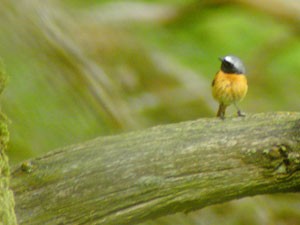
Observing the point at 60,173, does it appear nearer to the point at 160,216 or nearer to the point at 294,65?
the point at 160,216

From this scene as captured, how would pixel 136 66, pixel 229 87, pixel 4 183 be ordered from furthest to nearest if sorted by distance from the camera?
pixel 136 66, pixel 229 87, pixel 4 183

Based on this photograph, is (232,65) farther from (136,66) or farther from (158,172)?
(158,172)

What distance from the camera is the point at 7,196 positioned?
2135mm

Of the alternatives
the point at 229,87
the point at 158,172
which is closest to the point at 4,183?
the point at 158,172

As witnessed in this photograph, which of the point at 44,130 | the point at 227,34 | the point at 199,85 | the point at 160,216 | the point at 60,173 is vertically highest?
the point at 227,34

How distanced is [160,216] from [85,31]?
47.2 inches

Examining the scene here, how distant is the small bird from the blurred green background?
307mm

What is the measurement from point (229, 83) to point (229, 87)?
18 millimetres

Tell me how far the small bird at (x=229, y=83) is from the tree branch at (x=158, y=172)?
83 cm

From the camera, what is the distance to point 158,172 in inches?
87.5

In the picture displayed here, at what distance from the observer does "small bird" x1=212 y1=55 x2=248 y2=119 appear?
126 inches

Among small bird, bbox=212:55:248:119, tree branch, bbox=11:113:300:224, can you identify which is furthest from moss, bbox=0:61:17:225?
small bird, bbox=212:55:248:119

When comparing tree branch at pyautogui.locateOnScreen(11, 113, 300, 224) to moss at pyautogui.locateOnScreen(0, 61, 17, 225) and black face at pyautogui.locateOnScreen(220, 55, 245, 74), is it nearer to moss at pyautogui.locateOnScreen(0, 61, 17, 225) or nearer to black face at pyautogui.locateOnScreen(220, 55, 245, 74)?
moss at pyautogui.locateOnScreen(0, 61, 17, 225)

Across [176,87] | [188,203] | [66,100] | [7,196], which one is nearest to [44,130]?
[66,100]
